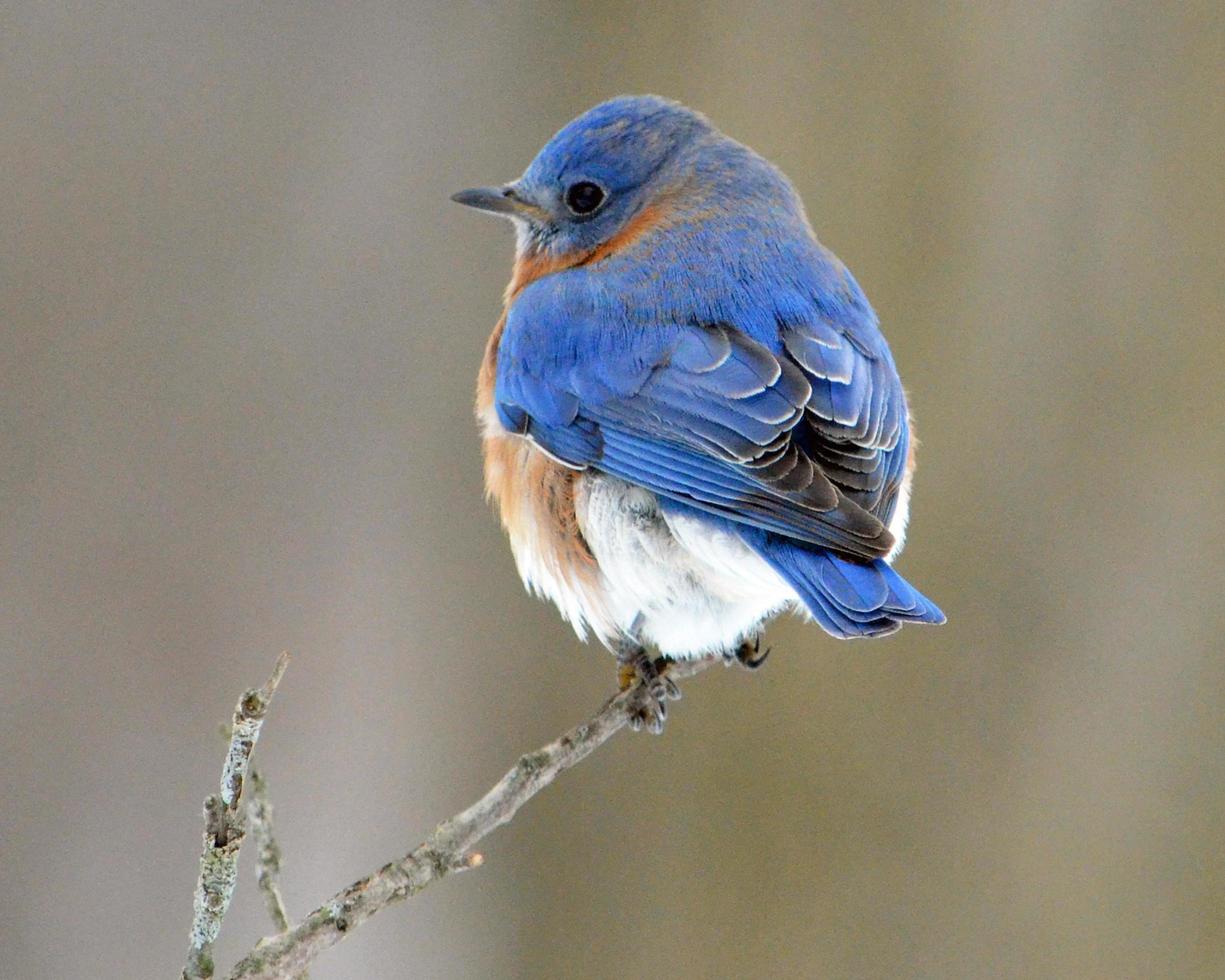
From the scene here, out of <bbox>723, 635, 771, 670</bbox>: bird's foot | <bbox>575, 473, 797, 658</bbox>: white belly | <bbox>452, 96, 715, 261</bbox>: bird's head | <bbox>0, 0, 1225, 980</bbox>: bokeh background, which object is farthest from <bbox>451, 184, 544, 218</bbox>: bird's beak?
<bbox>723, 635, 771, 670</bbox>: bird's foot

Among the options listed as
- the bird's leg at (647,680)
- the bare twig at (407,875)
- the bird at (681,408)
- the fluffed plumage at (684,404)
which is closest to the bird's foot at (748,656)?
the bird at (681,408)

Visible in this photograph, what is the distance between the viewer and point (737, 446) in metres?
2.72

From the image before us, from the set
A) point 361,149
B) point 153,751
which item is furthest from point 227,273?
point 153,751

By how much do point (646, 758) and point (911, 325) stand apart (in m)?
1.55

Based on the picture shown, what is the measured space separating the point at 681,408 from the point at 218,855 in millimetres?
1462

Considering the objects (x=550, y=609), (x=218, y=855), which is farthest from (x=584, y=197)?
(x=218, y=855)

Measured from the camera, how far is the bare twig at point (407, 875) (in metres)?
1.71

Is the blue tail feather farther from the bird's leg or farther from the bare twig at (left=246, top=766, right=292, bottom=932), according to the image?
the bare twig at (left=246, top=766, right=292, bottom=932)

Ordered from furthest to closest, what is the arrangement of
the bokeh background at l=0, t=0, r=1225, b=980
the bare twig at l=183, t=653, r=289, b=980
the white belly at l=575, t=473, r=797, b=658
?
the bokeh background at l=0, t=0, r=1225, b=980, the white belly at l=575, t=473, r=797, b=658, the bare twig at l=183, t=653, r=289, b=980

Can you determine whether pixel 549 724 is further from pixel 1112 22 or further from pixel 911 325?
pixel 1112 22

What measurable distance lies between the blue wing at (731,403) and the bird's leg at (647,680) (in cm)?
48

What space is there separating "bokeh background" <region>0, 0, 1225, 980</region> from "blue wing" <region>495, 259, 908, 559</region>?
2.88 ft

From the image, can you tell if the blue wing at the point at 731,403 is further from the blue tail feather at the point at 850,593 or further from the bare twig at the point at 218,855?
the bare twig at the point at 218,855

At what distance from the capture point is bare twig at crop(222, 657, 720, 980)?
1.71m
